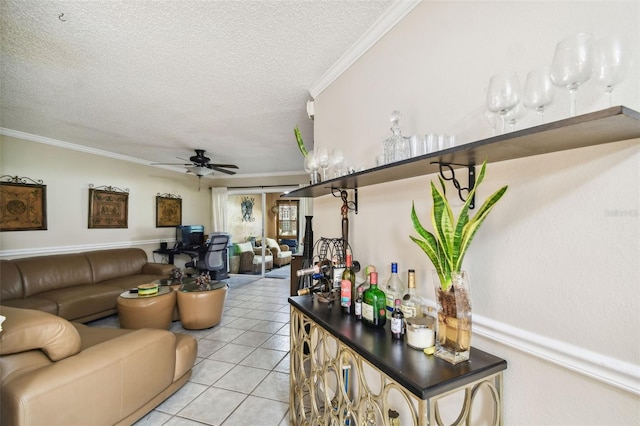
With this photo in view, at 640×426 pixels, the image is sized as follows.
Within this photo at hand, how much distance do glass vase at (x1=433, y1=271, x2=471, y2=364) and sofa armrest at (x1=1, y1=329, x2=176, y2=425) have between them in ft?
5.73

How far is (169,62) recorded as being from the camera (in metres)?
1.95

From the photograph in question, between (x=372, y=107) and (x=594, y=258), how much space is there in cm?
123

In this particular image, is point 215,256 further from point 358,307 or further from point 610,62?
point 610,62

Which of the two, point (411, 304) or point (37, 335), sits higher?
point (411, 304)

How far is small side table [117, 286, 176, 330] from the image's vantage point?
113 inches

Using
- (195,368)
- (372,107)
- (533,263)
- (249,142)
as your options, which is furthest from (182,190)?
(533,263)

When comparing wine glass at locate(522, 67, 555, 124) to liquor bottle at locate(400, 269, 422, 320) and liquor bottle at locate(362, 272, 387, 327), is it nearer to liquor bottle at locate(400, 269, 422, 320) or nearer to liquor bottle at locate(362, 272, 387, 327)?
liquor bottle at locate(400, 269, 422, 320)

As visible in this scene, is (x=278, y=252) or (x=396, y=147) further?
(x=278, y=252)

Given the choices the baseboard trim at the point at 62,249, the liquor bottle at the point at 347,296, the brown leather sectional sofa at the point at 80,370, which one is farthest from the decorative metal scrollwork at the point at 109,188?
the liquor bottle at the point at 347,296

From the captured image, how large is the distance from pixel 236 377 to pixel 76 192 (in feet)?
12.8

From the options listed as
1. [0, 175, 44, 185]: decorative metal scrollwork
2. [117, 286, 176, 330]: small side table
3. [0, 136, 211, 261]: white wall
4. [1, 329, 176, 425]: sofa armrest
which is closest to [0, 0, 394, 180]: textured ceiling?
[0, 136, 211, 261]: white wall

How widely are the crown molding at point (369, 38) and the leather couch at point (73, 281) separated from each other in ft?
12.1

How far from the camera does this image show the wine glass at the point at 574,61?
65 cm

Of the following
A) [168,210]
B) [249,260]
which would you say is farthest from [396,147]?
[249,260]
